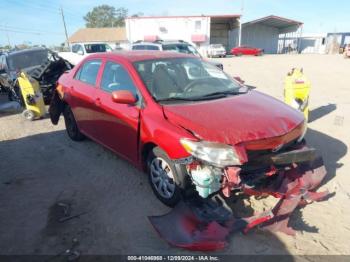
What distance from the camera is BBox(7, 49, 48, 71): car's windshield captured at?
10.7 meters

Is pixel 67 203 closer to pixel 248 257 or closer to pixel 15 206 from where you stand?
pixel 15 206

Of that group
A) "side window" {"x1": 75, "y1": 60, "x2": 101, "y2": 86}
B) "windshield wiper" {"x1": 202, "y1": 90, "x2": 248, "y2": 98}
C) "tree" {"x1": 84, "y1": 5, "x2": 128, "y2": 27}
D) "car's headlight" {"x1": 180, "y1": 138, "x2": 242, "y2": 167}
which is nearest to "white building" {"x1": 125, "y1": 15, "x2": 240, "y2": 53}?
"side window" {"x1": 75, "y1": 60, "x2": 101, "y2": 86}

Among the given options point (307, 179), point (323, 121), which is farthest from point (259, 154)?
point (323, 121)

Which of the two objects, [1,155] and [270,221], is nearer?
[270,221]

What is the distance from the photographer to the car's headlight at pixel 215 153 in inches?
115

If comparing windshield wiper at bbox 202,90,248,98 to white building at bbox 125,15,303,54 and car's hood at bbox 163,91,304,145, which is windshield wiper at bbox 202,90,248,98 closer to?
car's hood at bbox 163,91,304,145

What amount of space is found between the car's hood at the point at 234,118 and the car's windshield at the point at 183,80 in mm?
268

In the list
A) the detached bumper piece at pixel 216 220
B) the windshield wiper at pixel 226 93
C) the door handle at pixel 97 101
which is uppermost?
the windshield wiper at pixel 226 93

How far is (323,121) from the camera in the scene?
700 cm

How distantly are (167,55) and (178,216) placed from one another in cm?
250

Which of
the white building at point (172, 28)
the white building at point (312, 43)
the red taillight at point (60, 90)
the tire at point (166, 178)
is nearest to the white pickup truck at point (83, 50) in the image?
the red taillight at point (60, 90)

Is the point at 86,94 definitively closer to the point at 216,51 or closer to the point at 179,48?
the point at 179,48

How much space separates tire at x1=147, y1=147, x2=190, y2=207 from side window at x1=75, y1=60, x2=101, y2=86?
1919 mm

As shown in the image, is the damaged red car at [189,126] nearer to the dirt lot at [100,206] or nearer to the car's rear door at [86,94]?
the car's rear door at [86,94]
